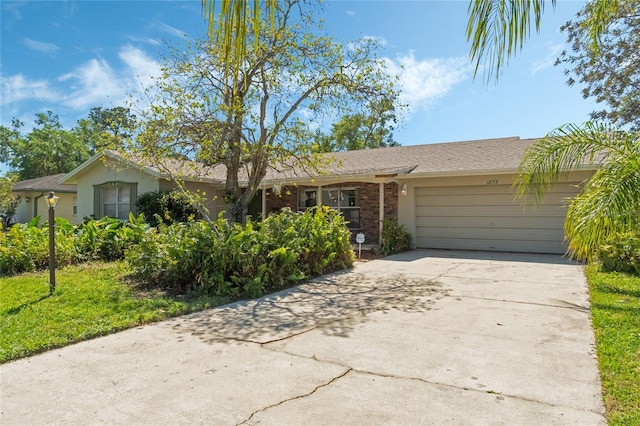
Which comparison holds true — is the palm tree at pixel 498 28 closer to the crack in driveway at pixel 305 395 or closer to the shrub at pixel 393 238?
the crack in driveway at pixel 305 395

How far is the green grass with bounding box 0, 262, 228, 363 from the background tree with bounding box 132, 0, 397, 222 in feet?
10.9

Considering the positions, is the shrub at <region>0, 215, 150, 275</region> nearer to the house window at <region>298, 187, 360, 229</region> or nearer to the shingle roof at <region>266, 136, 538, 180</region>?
the shingle roof at <region>266, 136, 538, 180</region>

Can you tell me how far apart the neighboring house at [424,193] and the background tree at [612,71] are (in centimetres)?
538

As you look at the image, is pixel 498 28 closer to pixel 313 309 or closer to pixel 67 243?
pixel 313 309

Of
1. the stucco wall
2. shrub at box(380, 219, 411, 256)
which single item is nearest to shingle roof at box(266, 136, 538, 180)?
shrub at box(380, 219, 411, 256)

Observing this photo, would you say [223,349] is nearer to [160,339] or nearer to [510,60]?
[160,339]

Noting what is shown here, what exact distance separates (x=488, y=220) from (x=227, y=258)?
9.15 metres

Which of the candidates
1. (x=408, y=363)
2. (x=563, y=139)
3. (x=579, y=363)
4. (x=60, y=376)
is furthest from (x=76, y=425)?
(x=563, y=139)

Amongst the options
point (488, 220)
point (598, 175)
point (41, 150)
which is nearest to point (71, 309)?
point (598, 175)

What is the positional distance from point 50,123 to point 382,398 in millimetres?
46314

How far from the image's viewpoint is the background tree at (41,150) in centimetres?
3634

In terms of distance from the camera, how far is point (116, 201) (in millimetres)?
16828

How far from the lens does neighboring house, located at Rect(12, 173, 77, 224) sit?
73.8 ft

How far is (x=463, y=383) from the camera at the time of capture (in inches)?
133
